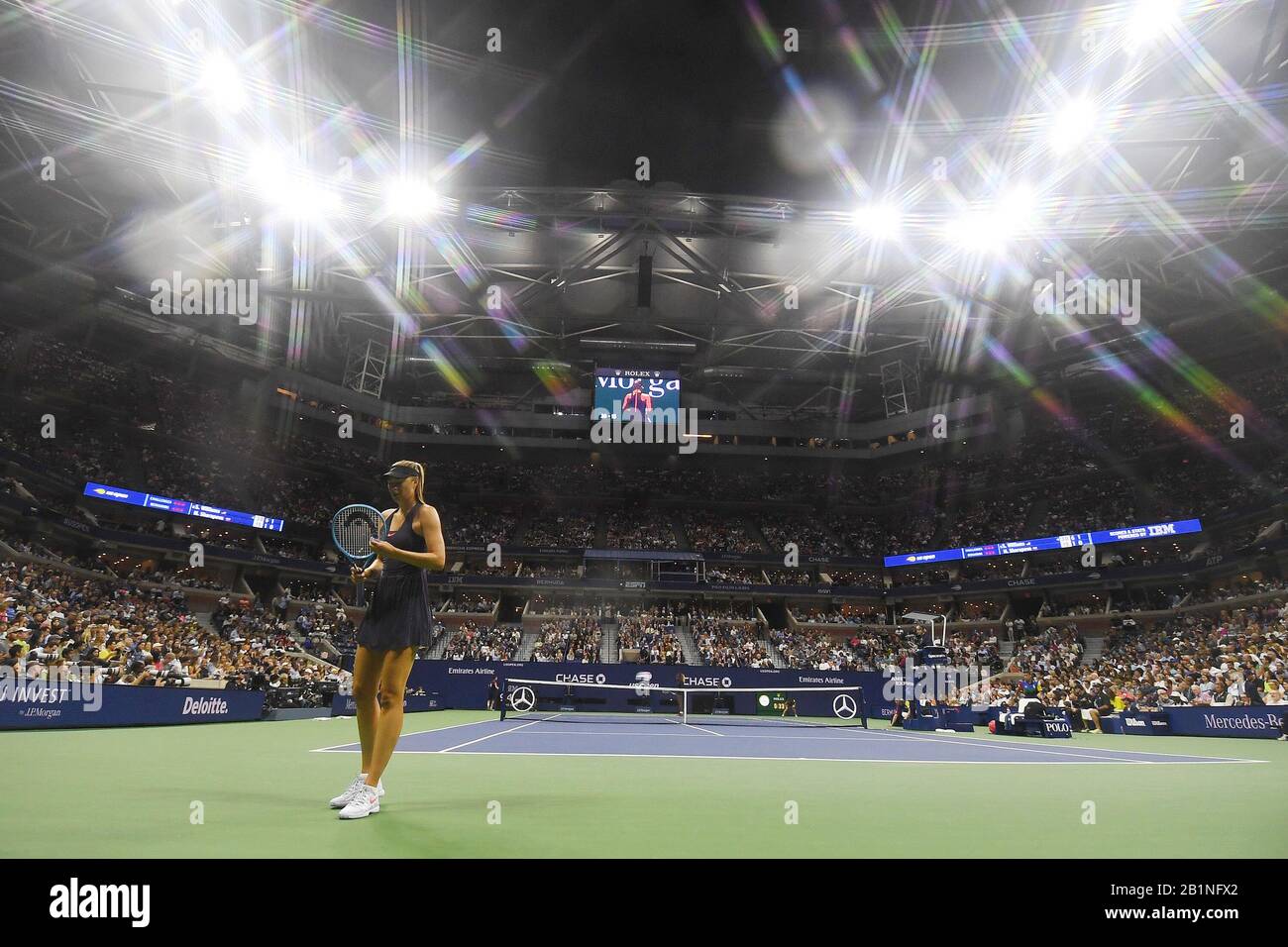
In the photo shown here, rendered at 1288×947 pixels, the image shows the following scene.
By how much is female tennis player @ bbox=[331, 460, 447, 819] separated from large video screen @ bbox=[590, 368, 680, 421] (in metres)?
36.8

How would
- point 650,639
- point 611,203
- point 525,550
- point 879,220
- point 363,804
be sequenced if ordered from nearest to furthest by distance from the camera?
1. point 363,804
2. point 879,220
3. point 611,203
4. point 650,639
5. point 525,550

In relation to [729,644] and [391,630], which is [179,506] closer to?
[729,644]

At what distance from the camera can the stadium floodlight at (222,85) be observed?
65.7ft

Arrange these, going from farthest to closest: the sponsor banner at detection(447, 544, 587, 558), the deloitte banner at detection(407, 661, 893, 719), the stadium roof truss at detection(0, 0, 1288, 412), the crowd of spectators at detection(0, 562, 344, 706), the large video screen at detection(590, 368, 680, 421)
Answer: the sponsor banner at detection(447, 544, 587, 558) < the large video screen at detection(590, 368, 680, 421) < the deloitte banner at detection(407, 661, 893, 719) < the stadium roof truss at detection(0, 0, 1288, 412) < the crowd of spectators at detection(0, 562, 344, 706)

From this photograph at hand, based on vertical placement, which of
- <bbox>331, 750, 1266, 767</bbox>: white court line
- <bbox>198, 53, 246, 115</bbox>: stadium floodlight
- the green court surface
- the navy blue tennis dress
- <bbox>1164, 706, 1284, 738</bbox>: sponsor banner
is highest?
<bbox>198, 53, 246, 115</bbox>: stadium floodlight

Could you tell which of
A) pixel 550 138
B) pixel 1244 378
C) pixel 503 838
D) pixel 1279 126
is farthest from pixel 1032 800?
pixel 1244 378

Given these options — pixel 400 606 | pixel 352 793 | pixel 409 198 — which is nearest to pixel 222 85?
pixel 409 198

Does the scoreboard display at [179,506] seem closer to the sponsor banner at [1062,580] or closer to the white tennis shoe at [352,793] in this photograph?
the sponsor banner at [1062,580]

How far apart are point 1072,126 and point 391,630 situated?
2483 cm

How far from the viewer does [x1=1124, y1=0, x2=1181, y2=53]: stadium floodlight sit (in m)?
18.2

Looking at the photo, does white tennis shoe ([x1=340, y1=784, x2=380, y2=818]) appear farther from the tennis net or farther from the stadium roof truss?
the tennis net

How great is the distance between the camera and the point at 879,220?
85.8ft

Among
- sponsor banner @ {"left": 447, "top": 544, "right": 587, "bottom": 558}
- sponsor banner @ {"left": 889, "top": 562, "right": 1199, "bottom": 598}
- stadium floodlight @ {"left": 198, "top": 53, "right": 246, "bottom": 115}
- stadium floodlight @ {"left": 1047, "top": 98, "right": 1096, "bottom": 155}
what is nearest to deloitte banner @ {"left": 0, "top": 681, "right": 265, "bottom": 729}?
stadium floodlight @ {"left": 198, "top": 53, "right": 246, "bottom": 115}

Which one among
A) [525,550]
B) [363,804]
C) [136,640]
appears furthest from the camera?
[525,550]
